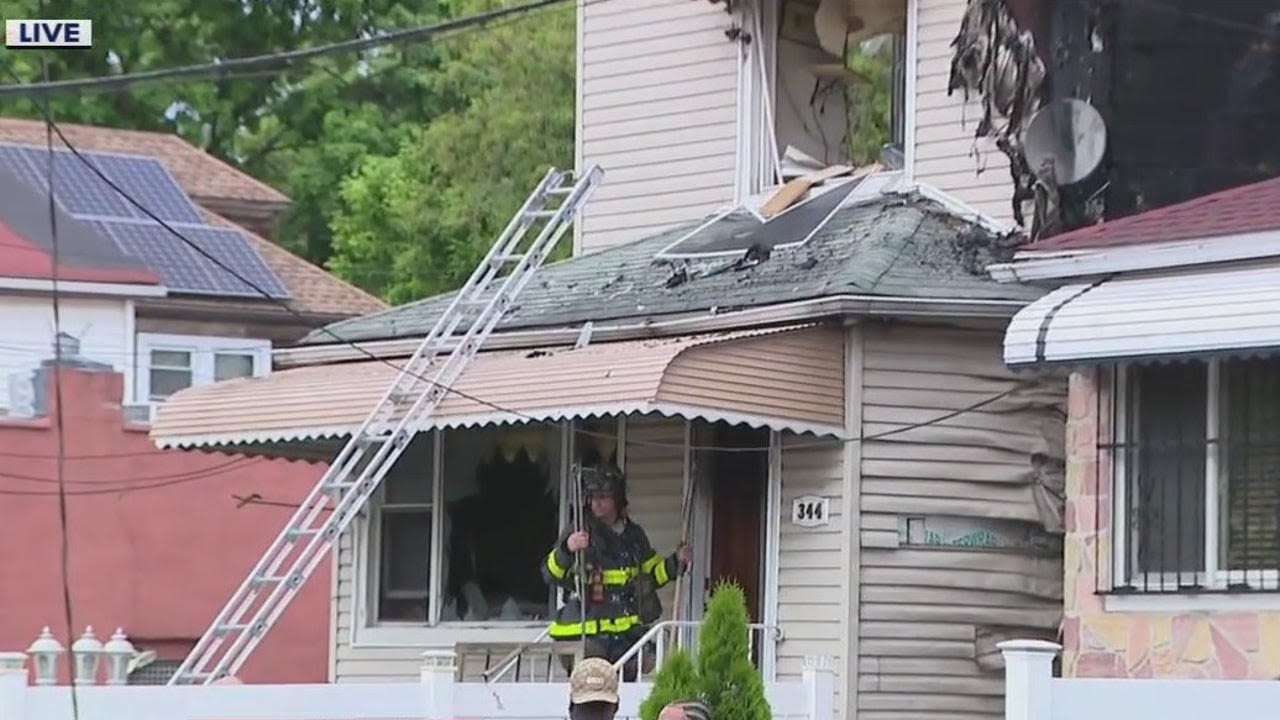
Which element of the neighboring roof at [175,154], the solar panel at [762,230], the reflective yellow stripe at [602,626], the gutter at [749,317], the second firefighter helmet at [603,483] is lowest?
the reflective yellow stripe at [602,626]

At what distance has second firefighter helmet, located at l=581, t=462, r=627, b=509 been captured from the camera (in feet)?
59.7

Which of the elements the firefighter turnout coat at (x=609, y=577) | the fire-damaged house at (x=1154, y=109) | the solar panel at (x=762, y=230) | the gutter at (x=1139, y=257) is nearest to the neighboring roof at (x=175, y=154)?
the solar panel at (x=762, y=230)

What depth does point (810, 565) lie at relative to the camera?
18.4 metres

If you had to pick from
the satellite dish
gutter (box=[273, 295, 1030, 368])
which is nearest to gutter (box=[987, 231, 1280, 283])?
gutter (box=[273, 295, 1030, 368])

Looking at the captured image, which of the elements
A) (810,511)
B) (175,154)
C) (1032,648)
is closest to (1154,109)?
(810,511)

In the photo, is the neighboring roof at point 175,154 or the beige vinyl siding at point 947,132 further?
the neighboring roof at point 175,154

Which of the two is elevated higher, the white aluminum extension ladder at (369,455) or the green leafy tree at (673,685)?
the white aluminum extension ladder at (369,455)

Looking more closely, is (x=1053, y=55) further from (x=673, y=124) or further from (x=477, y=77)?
(x=477, y=77)

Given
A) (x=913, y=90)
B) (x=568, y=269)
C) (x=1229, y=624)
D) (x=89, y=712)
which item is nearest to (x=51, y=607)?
(x=568, y=269)

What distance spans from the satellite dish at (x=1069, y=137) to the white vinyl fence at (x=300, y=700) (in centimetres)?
444

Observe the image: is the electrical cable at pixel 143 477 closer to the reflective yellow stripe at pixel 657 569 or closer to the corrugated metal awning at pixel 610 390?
the corrugated metal awning at pixel 610 390

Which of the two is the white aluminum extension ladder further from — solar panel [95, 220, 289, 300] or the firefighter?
solar panel [95, 220, 289, 300]

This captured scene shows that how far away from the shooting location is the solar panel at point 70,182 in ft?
115

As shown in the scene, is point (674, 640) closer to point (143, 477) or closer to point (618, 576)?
point (618, 576)
